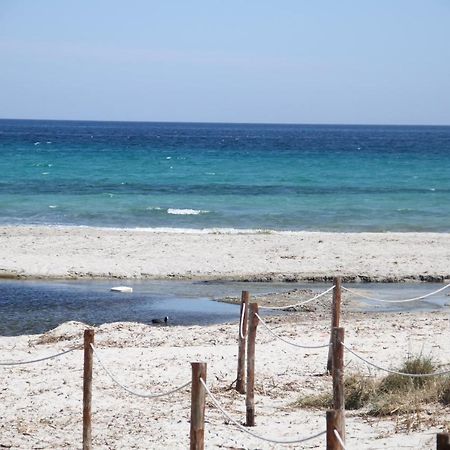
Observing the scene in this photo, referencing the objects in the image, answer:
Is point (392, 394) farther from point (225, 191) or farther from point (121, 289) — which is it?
point (225, 191)

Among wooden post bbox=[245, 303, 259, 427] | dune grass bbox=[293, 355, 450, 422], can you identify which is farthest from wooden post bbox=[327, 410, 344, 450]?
dune grass bbox=[293, 355, 450, 422]

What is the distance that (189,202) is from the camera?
39.8 m

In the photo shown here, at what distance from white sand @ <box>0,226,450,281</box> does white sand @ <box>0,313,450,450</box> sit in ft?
18.1

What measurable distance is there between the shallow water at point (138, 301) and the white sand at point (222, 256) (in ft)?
2.50

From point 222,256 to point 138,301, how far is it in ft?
16.8

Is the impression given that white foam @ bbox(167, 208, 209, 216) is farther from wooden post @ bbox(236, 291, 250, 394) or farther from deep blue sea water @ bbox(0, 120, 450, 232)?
wooden post @ bbox(236, 291, 250, 394)

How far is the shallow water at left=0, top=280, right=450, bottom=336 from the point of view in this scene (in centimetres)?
1625

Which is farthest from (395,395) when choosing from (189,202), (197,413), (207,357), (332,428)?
(189,202)

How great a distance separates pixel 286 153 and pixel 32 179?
35.2 metres

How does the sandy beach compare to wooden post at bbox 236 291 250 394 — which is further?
wooden post at bbox 236 291 250 394

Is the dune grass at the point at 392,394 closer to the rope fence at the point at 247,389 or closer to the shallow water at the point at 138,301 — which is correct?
the rope fence at the point at 247,389

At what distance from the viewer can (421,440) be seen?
890 cm

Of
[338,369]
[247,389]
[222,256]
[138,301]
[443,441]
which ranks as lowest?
[138,301]

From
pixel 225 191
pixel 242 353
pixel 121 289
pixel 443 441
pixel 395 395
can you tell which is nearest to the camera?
pixel 443 441
